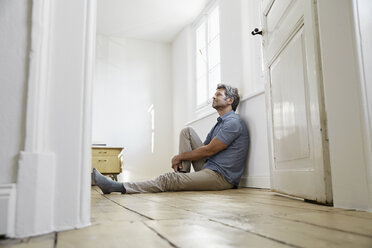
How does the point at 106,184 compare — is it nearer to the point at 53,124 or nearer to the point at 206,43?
the point at 53,124

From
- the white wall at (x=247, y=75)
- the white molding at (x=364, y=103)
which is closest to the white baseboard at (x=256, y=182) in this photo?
the white wall at (x=247, y=75)

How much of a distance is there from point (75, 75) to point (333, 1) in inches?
37.3

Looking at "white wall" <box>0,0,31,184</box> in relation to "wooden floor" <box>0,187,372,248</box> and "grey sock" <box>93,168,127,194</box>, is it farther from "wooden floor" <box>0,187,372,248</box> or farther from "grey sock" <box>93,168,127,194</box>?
"grey sock" <box>93,168,127,194</box>

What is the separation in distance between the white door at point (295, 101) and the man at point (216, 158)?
23.8 inches

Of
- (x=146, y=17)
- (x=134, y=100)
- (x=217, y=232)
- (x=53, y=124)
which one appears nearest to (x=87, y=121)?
(x=53, y=124)

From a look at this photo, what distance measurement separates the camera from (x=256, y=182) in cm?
267

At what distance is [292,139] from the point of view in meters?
1.58

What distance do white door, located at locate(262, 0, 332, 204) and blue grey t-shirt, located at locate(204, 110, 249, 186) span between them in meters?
0.65

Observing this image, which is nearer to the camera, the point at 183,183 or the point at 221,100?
the point at 183,183

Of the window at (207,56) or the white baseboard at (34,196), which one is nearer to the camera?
the white baseboard at (34,196)

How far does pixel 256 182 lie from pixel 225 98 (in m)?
0.76

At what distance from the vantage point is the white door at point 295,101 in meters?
1.29

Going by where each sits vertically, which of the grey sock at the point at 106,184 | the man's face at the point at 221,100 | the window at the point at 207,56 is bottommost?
the grey sock at the point at 106,184

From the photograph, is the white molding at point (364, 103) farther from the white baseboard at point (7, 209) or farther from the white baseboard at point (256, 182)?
the white baseboard at point (256, 182)
